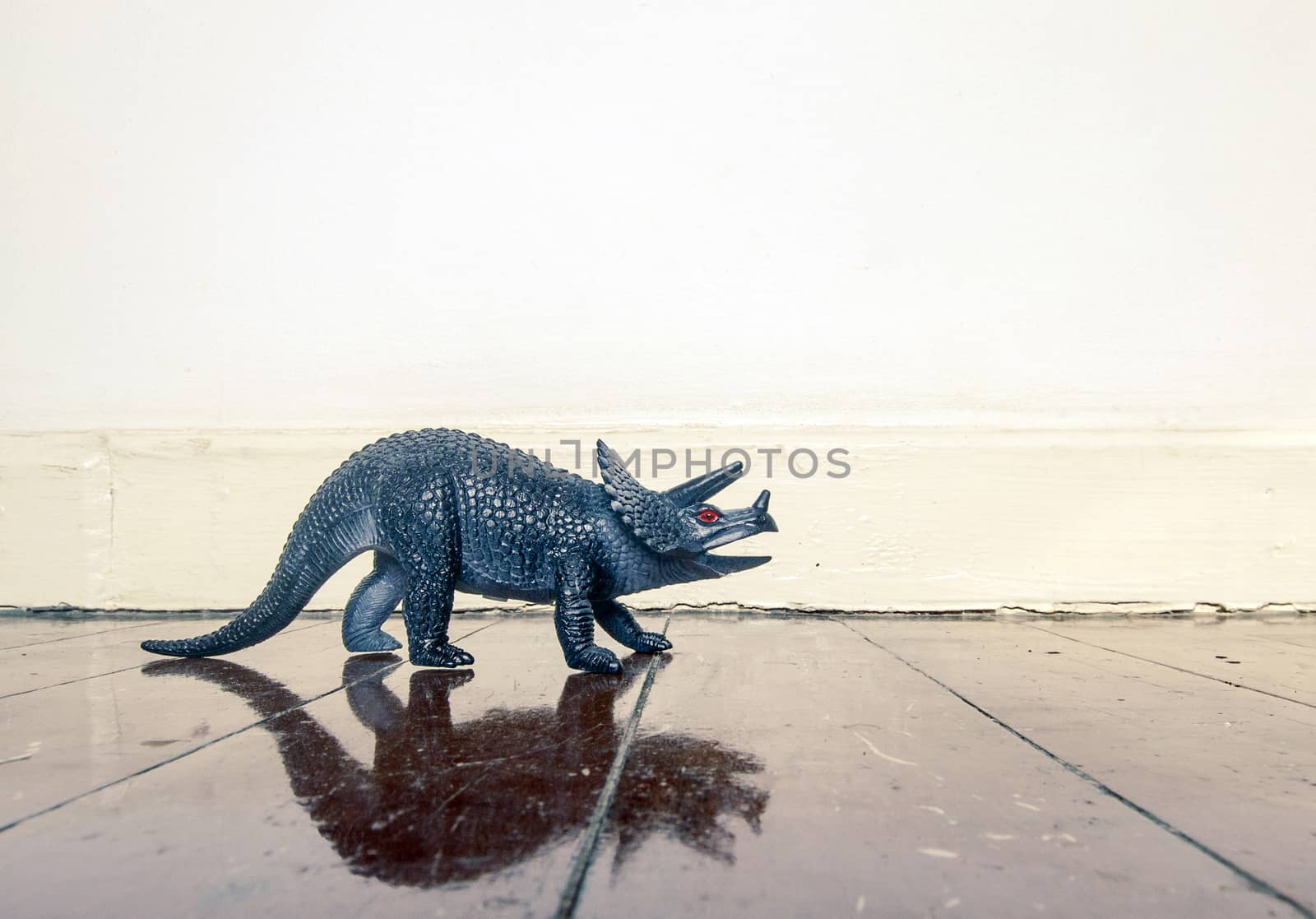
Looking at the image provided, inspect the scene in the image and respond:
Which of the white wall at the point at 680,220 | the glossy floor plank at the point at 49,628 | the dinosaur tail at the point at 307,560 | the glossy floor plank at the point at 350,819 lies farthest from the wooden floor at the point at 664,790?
the white wall at the point at 680,220

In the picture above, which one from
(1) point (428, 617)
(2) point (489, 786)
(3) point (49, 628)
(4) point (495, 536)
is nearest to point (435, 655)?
(1) point (428, 617)

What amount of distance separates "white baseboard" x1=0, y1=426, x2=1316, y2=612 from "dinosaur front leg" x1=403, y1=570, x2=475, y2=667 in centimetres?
105

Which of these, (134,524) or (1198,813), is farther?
(134,524)

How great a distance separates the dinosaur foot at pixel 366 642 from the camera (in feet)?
5.45

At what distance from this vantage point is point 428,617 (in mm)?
1433

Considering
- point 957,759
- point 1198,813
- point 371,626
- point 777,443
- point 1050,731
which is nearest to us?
point 1198,813

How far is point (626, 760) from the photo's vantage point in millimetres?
851

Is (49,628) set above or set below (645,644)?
below

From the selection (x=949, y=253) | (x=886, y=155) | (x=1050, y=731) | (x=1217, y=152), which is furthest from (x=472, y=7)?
(x=1050, y=731)

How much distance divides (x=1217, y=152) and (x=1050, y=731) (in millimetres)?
2628

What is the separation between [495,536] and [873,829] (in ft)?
3.15

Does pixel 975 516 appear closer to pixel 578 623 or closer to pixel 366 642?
pixel 578 623

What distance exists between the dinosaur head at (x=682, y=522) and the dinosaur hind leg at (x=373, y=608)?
1.78ft

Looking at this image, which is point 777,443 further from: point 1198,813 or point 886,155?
point 1198,813
